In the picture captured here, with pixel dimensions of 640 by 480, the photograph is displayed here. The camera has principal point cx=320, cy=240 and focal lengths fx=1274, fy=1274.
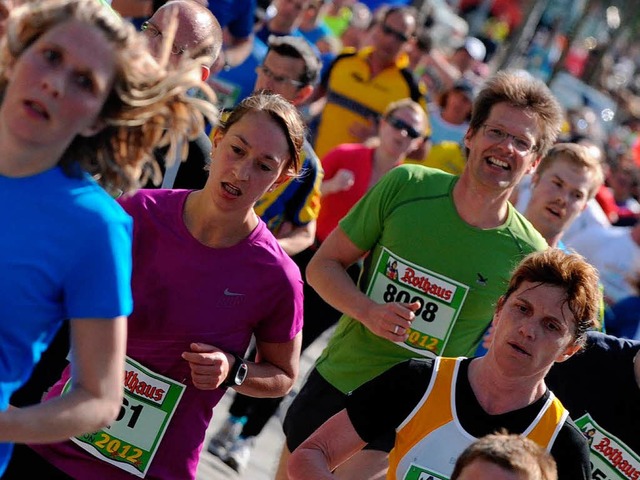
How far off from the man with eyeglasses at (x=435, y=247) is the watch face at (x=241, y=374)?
89cm

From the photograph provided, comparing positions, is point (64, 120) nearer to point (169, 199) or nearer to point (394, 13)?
point (169, 199)

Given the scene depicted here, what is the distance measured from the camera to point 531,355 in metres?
3.53

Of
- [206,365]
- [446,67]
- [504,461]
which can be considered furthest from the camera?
[446,67]

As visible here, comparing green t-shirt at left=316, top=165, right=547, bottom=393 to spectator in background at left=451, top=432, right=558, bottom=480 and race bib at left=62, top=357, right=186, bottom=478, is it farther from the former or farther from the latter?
spectator in background at left=451, top=432, right=558, bottom=480

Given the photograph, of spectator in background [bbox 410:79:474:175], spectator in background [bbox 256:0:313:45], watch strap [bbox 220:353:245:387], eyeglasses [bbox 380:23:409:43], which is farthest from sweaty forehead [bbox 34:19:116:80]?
spectator in background [bbox 410:79:474:175]

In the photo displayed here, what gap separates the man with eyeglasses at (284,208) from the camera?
568 centimetres

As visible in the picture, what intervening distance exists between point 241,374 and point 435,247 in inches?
46.4

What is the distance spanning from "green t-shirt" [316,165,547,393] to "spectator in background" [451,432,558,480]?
5.44ft

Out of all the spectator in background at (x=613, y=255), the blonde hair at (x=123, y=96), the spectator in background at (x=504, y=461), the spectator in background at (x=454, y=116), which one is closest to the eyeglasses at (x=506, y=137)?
the spectator in background at (x=504, y=461)

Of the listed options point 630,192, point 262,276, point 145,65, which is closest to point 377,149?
point 262,276

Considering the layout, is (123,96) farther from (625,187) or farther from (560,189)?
(625,187)

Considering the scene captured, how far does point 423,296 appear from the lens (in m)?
4.61

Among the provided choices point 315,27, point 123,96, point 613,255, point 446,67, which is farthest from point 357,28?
point 123,96

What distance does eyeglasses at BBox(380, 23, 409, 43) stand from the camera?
8.75 metres
